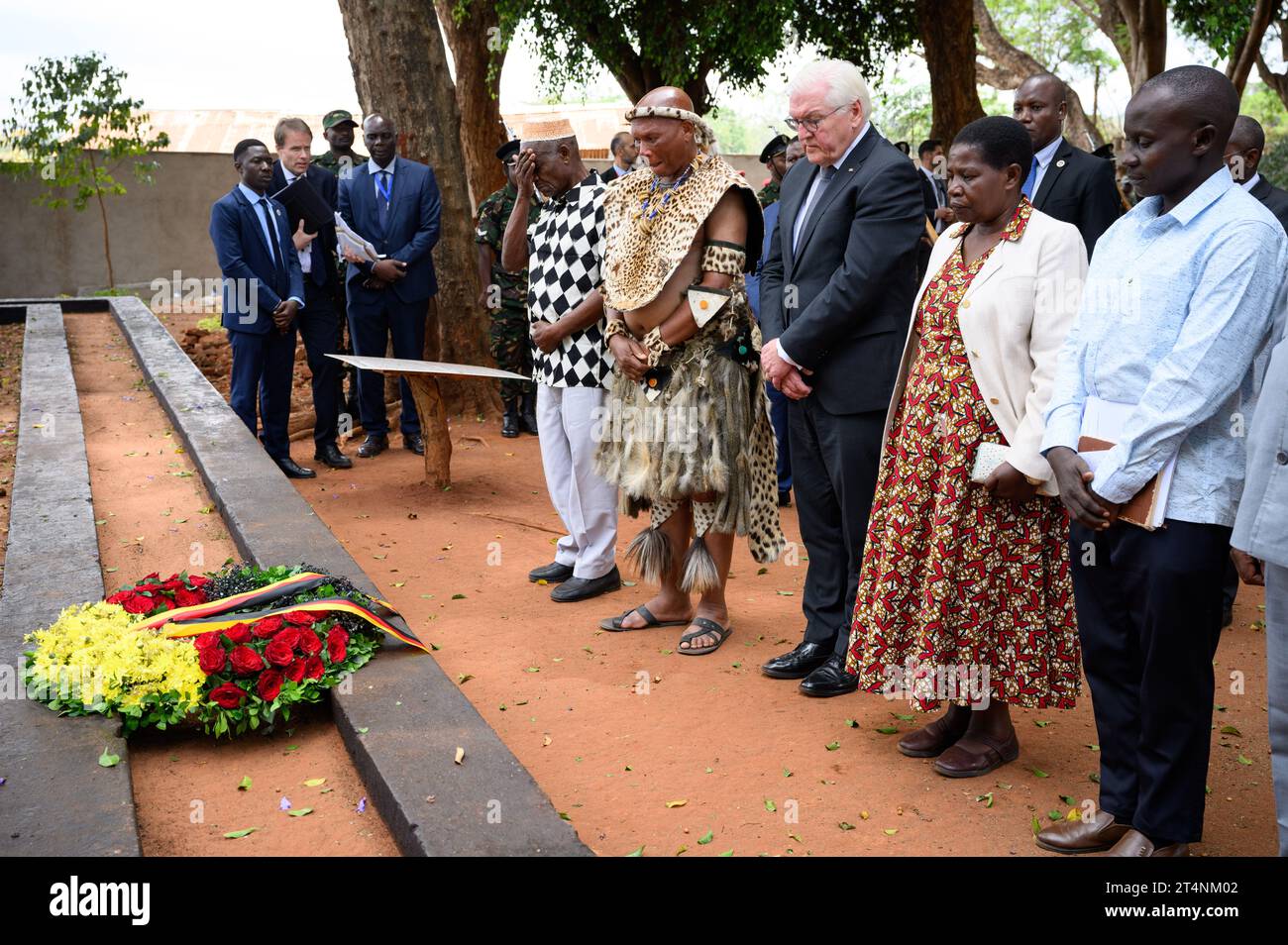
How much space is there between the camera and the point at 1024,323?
3.50 metres

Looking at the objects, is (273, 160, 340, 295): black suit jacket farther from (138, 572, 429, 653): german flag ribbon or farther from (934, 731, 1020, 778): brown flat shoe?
(934, 731, 1020, 778): brown flat shoe

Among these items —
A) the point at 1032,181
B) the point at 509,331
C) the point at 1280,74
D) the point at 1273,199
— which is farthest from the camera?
the point at 1280,74

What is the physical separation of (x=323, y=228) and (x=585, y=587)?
4.13 m

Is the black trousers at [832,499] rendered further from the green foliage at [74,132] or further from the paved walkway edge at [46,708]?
the green foliage at [74,132]

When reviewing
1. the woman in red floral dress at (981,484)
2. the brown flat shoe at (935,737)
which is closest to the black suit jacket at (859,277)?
the woman in red floral dress at (981,484)

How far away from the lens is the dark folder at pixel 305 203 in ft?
27.0

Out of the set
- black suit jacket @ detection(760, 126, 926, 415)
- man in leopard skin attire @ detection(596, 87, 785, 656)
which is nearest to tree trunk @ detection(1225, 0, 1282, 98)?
man in leopard skin attire @ detection(596, 87, 785, 656)

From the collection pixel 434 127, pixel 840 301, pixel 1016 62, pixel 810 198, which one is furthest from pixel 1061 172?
pixel 1016 62

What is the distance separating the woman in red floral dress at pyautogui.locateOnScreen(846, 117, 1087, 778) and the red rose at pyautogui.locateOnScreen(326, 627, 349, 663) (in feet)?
5.56

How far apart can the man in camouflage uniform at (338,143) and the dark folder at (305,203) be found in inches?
29.6

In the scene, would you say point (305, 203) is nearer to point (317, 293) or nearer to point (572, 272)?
point (317, 293)

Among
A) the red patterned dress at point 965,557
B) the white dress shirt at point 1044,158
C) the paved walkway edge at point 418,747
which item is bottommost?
the paved walkway edge at point 418,747

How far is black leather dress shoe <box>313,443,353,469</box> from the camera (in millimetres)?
8539
